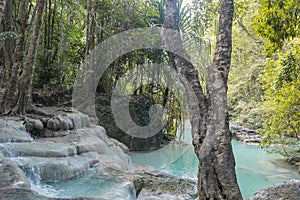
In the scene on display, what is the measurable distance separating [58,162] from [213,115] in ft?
8.39

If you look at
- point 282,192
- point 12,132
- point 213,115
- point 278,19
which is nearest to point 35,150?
point 12,132

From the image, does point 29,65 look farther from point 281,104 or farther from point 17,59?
point 281,104

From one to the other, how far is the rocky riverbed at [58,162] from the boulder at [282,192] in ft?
3.67

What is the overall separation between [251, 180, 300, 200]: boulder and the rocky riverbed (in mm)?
1119

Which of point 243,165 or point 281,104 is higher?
point 281,104

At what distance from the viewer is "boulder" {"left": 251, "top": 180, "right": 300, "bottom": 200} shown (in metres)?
3.26

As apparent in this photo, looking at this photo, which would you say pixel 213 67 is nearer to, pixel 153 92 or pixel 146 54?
pixel 146 54

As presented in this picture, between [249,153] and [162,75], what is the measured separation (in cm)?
474

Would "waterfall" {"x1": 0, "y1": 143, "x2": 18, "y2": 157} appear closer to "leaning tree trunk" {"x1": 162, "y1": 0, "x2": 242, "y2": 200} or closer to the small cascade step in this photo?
the small cascade step

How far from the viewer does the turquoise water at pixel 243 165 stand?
7618mm

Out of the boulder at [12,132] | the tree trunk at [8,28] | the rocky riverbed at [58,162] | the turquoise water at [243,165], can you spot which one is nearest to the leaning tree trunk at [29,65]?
the rocky riverbed at [58,162]

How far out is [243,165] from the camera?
31.3 ft

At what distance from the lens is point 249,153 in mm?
11898

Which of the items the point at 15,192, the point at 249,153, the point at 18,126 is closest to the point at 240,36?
the point at 249,153
